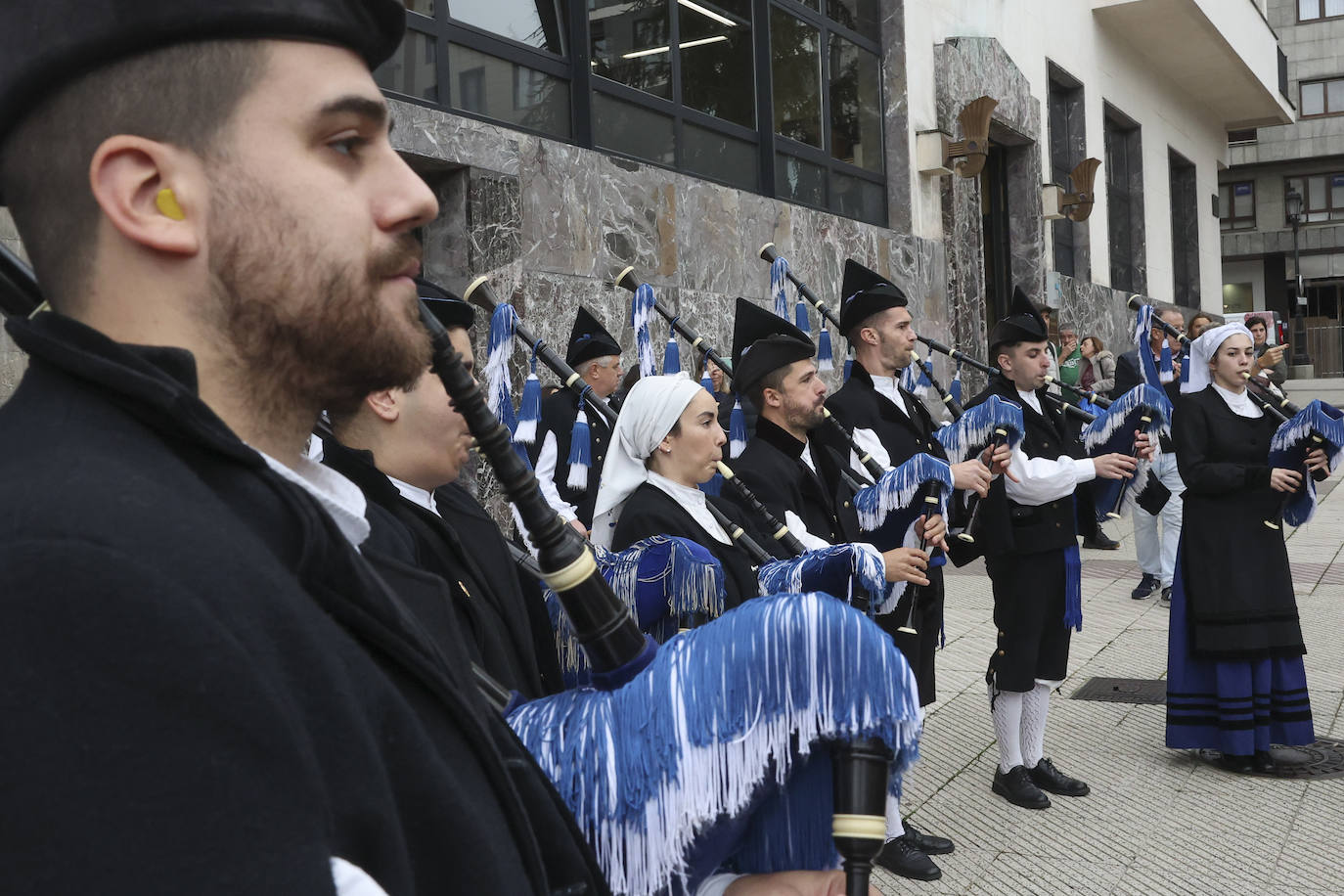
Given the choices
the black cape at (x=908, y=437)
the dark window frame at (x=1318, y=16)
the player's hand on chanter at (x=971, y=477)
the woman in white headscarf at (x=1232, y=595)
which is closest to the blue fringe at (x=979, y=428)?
the black cape at (x=908, y=437)

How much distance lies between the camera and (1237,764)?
214 inches

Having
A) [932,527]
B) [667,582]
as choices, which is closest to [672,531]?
[667,582]

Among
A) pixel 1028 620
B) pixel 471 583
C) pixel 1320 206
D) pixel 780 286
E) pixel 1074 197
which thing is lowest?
pixel 1028 620

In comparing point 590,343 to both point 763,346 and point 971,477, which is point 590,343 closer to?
point 763,346

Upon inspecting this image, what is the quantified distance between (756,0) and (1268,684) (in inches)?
296

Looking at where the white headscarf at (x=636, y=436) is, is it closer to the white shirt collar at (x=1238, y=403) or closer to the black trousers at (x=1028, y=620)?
the black trousers at (x=1028, y=620)

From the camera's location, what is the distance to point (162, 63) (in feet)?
3.02

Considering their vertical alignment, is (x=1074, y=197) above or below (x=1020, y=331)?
above

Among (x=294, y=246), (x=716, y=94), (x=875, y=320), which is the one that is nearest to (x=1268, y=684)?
(x=875, y=320)

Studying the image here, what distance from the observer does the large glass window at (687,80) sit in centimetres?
771

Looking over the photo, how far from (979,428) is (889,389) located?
1.89ft

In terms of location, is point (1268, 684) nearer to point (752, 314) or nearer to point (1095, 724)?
point (1095, 724)

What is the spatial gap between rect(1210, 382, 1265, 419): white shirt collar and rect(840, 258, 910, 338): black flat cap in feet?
5.25

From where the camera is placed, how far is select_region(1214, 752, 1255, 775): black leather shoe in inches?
213
